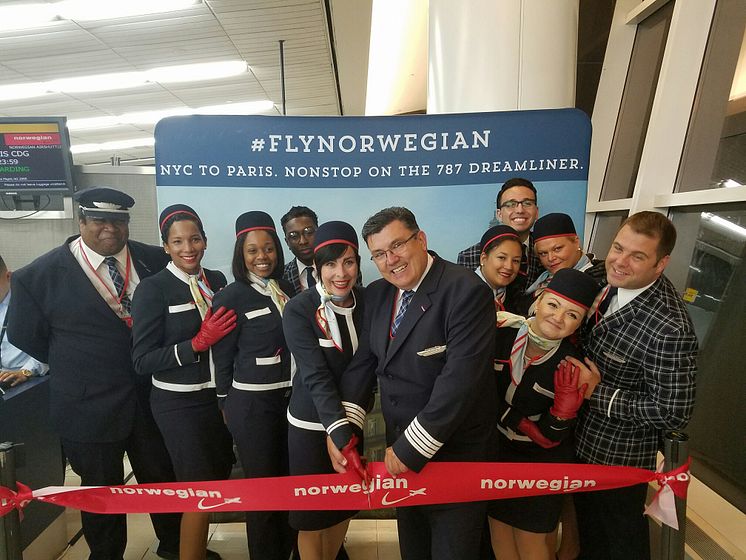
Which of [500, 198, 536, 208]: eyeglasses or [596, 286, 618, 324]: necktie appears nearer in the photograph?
[596, 286, 618, 324]: necktie

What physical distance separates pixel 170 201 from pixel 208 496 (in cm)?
133

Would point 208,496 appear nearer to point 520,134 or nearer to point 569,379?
point 569,379

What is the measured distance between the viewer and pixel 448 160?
2332 mm

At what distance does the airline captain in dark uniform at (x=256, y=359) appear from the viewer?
2234mm

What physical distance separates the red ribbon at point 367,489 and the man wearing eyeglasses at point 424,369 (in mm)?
74

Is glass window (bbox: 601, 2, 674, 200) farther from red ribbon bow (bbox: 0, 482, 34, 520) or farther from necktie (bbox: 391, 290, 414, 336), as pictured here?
red ribbon bow (bbox: 0, 482, 34, 520)

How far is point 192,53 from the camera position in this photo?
23.0 ft

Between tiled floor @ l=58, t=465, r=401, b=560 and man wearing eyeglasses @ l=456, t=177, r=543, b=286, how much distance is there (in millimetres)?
1803

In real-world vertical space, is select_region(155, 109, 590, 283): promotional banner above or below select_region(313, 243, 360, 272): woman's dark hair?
above

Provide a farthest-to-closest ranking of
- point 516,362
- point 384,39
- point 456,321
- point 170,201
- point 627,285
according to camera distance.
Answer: point 384,39 < point 170,201 < point 516,362 < point 627,285 < point 456,321

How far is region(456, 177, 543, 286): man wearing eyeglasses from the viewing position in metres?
2.26

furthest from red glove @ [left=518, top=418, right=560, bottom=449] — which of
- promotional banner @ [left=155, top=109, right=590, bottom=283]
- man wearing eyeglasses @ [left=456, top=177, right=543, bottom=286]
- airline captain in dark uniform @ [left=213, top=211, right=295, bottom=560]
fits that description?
airline captain in dark uniform @ [left=213, top=211, right=295, bottom=560]

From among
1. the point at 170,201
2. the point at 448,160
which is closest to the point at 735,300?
the point at 448,160

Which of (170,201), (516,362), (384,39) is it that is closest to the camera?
(516,362)
